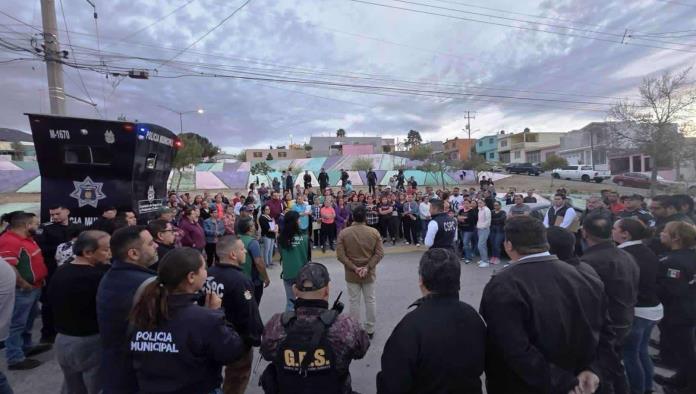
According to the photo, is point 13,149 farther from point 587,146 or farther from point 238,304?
point 587,146

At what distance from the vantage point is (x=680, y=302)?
355 cm

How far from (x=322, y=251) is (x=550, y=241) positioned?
830 cm

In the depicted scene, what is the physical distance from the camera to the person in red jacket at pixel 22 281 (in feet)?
14.2

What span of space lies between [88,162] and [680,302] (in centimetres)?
846

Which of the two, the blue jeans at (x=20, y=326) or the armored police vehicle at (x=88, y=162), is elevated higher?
the armored police vehicle at (x=88, y=162)

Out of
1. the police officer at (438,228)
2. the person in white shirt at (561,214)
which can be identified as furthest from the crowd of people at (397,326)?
the person in white shirt at (561,214)

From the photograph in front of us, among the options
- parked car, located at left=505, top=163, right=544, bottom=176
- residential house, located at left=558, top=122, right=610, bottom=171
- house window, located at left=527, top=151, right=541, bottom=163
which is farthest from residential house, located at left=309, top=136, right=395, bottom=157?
parked car, located at left=505, top=163, right=544, bottom=176

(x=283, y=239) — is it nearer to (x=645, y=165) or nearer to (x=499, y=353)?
(x=499, y=353)

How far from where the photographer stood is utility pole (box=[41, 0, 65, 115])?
371 inches

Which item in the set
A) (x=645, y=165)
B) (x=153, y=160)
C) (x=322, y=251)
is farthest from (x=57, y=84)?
(x=645, y=165)

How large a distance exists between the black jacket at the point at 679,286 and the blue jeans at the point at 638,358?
0.38 m

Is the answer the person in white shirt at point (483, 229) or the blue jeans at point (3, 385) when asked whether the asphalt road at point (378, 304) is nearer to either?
the person in white shirt at point (483, 229)

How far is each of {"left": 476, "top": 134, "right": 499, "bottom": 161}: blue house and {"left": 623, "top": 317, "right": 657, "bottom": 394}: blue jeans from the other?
253 ft

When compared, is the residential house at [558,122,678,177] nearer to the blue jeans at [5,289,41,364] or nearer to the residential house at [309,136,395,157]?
the residential house at [309,136,395,157]
